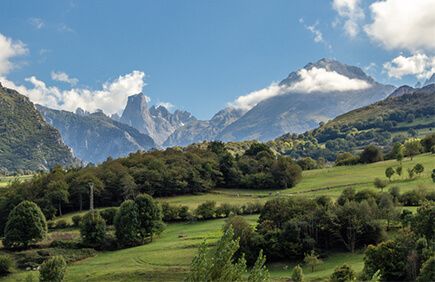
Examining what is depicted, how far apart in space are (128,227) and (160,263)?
18.0 meters

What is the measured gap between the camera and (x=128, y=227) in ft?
251

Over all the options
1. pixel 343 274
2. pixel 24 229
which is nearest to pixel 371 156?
pixel 24 229

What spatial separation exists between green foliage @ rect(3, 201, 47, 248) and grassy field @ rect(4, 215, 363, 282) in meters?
11.7

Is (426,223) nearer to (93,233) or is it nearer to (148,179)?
(93,233)

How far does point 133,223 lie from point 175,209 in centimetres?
1512

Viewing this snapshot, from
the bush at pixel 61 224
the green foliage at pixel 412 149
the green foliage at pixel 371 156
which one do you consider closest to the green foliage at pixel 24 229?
the bush at pixel 61 224

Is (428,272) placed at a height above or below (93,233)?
below

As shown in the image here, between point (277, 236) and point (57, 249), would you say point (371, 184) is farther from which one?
point (57, 249)

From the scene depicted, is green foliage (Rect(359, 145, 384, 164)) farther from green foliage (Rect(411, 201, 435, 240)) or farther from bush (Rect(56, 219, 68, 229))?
green foliage (Rect(411, 201, 435, 240))

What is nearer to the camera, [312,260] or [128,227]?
[312,260]

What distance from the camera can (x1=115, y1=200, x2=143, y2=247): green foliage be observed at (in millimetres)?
76500

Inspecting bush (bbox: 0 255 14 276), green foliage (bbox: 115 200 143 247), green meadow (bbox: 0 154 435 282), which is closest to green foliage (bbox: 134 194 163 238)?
green foliage (bbox: 115 200 143 247)

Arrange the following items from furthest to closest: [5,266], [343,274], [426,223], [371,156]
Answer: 1. [371,156]
2. [5,266]
3. [426,223]
4. [343,274]

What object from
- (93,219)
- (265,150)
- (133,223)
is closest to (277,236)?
(133,223)
